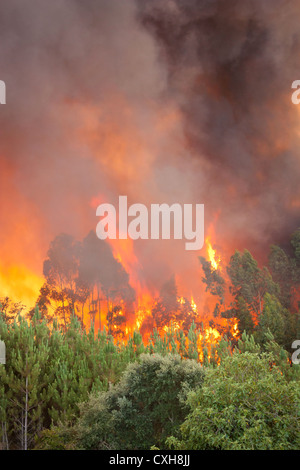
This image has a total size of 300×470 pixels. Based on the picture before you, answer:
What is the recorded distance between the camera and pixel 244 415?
11352mm

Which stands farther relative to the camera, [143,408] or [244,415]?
[143,408]

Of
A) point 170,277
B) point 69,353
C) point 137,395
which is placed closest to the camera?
point 137,395

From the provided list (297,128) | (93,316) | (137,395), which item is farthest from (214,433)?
(297,128)

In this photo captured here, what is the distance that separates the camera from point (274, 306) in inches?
2100

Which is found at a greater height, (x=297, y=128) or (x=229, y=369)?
(x=297, y=128)

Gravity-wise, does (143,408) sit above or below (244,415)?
below

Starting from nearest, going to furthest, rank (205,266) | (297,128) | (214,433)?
1. (214,433)
2. (205,266)
3. (297,128)

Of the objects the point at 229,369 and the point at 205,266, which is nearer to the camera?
the point at 229,369

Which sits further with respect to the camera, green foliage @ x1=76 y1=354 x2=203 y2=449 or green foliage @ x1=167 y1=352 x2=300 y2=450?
green foliage @ x1=76 y1=354 x2=203 y2=449

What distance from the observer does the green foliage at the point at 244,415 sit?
11.3 metres

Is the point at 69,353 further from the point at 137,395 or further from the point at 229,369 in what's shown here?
the point at 229,369

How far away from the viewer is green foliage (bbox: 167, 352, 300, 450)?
37.1ft

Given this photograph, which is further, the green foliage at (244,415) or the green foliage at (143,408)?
the green foliage at (143,408)
